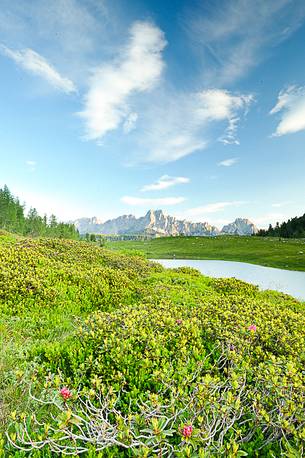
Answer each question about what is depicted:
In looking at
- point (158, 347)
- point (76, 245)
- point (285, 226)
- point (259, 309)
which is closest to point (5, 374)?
point (158, 347)

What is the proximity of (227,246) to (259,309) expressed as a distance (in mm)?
72018

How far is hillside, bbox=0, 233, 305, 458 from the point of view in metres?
3.71

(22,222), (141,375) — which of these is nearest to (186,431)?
(141,375)

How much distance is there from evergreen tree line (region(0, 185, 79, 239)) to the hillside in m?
86.6

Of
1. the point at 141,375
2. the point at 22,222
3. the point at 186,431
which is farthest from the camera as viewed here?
the point at 22,222

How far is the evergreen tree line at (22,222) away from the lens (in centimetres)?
10106

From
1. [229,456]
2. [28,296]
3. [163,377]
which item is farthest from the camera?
[28,296]

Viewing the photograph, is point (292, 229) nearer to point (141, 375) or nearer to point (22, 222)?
point (22, 222)

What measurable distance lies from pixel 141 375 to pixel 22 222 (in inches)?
4531

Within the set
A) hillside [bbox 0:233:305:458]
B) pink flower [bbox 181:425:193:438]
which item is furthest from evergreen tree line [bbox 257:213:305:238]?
pink flower [bbox 181:425:193:438]

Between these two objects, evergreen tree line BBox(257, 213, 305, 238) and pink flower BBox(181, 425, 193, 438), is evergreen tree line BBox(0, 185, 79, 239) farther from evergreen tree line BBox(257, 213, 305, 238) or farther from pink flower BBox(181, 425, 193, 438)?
pink flower BBox(181, 425, 193, 438)

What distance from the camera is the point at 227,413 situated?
388 cm

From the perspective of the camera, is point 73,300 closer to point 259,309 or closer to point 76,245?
point 259,309

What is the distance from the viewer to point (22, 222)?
110000 mm
